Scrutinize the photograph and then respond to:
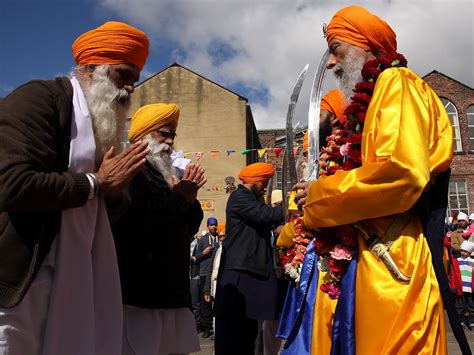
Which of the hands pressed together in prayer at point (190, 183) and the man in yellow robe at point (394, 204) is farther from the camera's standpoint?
the hands pressed together in prayer at point (190, 183)

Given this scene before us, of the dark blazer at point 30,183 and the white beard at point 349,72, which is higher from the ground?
the white beard at point 349,72

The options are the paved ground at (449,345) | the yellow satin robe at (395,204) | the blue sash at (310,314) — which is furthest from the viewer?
the paved ground at (449,345)

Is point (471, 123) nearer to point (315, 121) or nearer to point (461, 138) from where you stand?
point (461, 138)

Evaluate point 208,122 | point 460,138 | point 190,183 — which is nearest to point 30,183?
point 190,183

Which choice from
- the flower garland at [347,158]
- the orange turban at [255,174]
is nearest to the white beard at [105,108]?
the flower garland at [347,158]

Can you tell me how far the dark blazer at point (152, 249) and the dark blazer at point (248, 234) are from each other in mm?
1542

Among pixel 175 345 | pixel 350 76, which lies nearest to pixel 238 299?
pixel 175 345

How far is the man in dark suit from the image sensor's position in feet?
14.9

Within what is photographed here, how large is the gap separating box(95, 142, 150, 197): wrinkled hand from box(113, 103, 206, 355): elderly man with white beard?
2.58ft

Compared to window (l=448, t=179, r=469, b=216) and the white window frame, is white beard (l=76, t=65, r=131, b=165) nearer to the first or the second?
window (l=448, t=179, r=469, b=216)

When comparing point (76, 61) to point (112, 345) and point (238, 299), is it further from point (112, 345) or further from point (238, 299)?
point (238, 299)

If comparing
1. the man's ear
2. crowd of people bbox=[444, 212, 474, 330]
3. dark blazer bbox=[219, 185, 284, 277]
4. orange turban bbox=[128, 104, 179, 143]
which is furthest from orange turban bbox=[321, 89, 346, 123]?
crowd of people bbox=[444, 212, 474, 330]

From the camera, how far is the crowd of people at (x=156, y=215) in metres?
1.96

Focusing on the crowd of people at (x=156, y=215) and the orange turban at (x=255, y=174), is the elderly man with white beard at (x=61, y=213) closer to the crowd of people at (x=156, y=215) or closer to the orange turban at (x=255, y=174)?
the crowd of people at (x=156, y=215)
